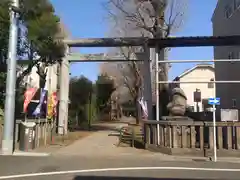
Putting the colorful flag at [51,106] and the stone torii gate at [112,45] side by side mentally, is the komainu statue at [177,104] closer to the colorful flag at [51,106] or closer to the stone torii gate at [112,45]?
the stone torii gate at [112,45]

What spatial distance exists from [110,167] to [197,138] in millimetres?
4996

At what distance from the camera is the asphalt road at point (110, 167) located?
1027cm

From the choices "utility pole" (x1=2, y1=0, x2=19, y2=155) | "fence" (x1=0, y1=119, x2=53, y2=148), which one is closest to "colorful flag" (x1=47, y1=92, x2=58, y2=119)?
"fence" (x1=0, y1=119, x2=53, y2=148)

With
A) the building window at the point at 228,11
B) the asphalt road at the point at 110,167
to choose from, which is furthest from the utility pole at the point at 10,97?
the building window at the point at 228,11

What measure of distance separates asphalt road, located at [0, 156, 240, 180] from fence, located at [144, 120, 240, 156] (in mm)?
1686

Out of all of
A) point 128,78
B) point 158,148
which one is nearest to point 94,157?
point 158,148

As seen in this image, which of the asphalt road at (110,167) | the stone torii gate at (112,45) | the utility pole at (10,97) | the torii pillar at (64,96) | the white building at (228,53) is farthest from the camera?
the white building at (228,53)

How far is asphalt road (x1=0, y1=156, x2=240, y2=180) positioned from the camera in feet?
33.7

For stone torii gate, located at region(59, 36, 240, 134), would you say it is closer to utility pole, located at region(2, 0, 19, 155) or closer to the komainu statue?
the komainu statue

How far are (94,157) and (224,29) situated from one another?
62.5ft

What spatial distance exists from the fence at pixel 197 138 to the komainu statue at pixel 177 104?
1463 millimetres

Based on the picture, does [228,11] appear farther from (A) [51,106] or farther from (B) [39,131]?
(B) [39,131]

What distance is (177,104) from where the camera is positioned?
1756 centimetres

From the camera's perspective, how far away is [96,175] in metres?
10.4
